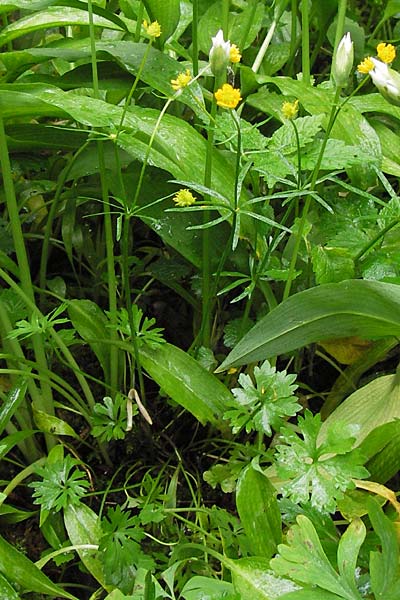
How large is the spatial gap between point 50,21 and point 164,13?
0.16 m

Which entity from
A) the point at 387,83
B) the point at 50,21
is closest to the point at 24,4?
the point at 50,21

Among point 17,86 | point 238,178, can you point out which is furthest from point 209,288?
point 17,86

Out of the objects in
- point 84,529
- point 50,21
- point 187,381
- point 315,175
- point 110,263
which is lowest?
point 84,529

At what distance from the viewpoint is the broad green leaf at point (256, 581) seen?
2.01 ft

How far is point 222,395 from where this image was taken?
2.63 ft

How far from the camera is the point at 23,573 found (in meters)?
0.69

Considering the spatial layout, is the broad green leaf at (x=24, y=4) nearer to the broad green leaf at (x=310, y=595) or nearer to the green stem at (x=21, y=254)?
the green stem at (x=21, y=254)

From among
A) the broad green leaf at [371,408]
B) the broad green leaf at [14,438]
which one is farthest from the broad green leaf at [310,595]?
the broad green leaf at [14,438]

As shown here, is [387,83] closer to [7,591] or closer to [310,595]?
[310,595]

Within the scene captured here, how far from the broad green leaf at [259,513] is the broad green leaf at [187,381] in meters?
0.10

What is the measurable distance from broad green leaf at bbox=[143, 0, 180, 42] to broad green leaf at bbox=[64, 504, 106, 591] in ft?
1.91

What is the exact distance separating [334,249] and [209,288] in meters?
0.18

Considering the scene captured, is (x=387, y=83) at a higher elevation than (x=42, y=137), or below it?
higher

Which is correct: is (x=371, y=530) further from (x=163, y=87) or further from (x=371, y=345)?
(x=163, y=87)
